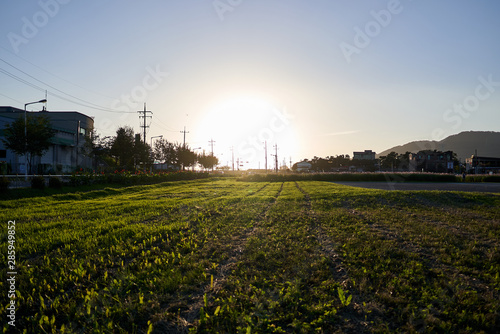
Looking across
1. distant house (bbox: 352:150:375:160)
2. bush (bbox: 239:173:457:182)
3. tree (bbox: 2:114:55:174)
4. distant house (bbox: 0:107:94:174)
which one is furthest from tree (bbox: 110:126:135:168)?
distant house (bbox: 352:150:375:160)

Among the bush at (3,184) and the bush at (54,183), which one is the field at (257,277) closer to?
the bush at (3,184)

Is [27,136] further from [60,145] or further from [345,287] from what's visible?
[60,145]

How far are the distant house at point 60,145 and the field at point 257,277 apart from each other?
137 ft

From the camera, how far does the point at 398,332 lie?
10.1 ft

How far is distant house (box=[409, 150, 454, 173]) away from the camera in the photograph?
294ft

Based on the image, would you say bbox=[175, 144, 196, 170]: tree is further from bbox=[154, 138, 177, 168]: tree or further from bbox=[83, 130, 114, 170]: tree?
bbox=[83, 130, 114, 170]: tree

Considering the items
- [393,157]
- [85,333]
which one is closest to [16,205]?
[85,333]

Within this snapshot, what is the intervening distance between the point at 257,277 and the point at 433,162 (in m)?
107

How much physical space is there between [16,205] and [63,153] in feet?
179

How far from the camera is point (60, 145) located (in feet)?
191

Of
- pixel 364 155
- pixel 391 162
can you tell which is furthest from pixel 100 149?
pixel 364 155

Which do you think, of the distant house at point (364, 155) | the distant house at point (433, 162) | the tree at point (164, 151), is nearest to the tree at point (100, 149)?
the tree at point (164, 151)

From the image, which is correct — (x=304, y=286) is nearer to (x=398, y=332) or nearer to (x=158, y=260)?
(x=398, y=332)

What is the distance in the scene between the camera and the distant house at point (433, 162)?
294ft
